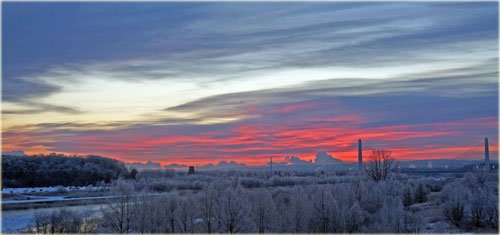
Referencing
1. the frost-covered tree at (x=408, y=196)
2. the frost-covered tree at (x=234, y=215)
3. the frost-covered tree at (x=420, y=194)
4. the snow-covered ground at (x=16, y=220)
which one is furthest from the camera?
the frost-covered tree at (x=420, y=194)

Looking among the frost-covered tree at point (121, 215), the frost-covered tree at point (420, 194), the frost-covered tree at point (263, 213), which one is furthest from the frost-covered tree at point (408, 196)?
the frost-covered tree at point (121, 215)

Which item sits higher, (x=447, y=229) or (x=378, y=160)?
(x=378, y=160)

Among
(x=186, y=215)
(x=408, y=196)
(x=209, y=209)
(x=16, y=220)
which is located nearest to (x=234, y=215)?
(x=209, y=209)

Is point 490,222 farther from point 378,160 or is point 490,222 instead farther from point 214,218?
point 378,160

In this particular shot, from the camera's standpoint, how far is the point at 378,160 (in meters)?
72.2

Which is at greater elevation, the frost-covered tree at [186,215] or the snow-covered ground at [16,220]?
the frost-covered tree at [186,215]

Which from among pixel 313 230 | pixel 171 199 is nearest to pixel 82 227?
pixel 171 199

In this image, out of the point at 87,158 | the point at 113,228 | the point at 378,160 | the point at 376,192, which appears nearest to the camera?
the point at 113,228

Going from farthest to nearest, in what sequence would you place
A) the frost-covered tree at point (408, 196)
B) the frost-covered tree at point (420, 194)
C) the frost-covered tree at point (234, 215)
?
1. the frost-covered tree at point (420, 194)
2. the frost-covered tree at point (408, 196)
3. the frost-covered tree at point (234, 215)

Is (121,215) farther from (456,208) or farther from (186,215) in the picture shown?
(456,208)

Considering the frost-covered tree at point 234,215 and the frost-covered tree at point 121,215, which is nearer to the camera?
the frost-covered tree at point 234,215

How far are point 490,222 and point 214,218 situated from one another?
15.6 metres

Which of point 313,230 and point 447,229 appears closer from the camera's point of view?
point 313,230

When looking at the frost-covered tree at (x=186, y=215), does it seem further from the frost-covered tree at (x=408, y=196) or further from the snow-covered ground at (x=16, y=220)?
the frost-covered tree at (x=408, y=196)
